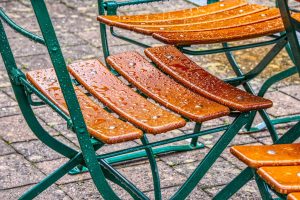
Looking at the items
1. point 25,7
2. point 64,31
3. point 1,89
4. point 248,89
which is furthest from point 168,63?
point 25,7

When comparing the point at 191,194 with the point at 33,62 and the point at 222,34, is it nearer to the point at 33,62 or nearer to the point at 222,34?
the point at 222,34

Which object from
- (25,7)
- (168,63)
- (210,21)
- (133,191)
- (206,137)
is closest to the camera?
(133,191)

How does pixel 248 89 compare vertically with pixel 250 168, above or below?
below

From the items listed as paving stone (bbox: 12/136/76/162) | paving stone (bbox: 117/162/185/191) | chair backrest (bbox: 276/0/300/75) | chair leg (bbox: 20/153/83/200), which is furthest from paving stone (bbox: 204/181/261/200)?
chair backrest (bbox: 276/0/300/75)

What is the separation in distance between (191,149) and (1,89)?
4.28 feet

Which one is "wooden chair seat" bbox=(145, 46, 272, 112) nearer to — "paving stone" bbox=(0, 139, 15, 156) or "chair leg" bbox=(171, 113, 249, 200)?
"chair leg" bbox=(171, 113, 249, 200)

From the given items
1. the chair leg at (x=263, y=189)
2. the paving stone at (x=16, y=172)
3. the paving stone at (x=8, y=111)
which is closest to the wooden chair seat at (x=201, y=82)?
the chair leg at (x=263, y=189)

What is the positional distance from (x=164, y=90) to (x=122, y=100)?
0.18 metres

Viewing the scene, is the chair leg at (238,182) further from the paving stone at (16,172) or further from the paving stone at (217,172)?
the paving stone at (16,172)

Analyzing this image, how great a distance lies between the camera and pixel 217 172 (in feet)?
13.0

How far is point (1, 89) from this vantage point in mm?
4926

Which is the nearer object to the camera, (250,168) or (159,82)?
(250,168)

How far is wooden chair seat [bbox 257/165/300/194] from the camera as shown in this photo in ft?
7.50

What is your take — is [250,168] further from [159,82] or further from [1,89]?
[1,89]
